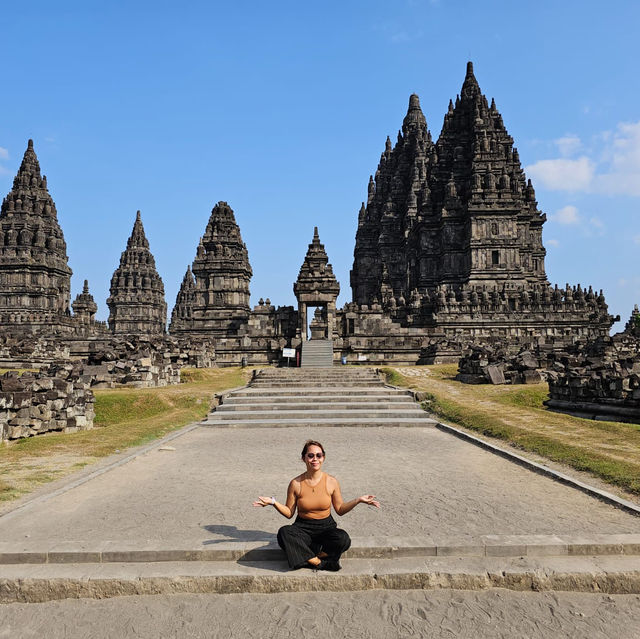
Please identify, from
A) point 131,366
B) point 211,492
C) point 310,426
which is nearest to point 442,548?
point 211,492

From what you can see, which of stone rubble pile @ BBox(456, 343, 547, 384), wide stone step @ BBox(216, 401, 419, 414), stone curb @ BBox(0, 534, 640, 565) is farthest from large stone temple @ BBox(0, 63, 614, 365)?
stone curb @ BBox(0, 534, 640, 565)

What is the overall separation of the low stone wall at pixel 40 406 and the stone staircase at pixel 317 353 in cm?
1661

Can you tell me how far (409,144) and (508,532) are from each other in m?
69.8

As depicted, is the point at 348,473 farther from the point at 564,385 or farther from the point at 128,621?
the point at 564,385

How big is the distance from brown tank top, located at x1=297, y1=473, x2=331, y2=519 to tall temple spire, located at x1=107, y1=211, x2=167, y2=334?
81.3m

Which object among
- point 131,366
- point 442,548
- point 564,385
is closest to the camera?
point 442,548

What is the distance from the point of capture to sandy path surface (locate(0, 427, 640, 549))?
5414 millimetres

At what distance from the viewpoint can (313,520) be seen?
15.6 feet

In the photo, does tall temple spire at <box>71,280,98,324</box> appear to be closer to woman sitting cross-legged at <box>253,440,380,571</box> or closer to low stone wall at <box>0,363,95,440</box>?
low stone wall at <box>0,363,95,440</box>

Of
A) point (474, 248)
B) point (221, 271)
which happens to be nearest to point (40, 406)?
point (221, 271)

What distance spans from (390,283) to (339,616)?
5353cm

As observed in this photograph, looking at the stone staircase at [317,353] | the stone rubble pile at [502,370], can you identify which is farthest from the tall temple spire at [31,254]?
the stone rubble pile at [502,370]

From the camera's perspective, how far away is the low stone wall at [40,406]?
37.7ft

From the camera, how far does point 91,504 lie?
6.51 m
